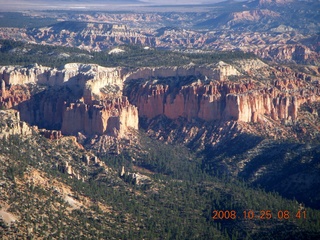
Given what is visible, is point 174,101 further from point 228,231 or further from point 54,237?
point 54,237

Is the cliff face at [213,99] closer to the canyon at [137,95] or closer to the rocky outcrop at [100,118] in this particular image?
the canyon at [137,95]

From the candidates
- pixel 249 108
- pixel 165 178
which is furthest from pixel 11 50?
pixel 165 178

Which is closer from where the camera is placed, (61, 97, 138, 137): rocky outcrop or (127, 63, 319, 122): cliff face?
(61, 97, 138, 137): rocky outcrop

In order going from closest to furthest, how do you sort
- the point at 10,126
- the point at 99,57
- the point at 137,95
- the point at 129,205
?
the point at 129,205 < the point at 10,126 < the point at 137,95 < the point at 99,57

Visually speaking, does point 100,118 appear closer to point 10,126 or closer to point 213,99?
point 213,99

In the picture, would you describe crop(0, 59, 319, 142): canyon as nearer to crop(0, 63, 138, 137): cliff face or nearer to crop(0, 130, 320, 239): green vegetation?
crop(0, 63, 138, 137): cliff face

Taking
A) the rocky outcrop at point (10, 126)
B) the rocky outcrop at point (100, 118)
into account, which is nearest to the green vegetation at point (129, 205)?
the rocky outcrop at point (10, 126)

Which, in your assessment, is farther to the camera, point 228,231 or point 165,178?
point 165,178

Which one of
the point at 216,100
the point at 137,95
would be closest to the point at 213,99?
the point at 216,100

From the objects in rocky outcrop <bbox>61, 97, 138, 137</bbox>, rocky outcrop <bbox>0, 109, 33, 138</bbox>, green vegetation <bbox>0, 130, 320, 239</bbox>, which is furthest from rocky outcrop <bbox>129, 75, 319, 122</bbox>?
rocky outcrop <bbox>0, 109, 33, 138</bbox>

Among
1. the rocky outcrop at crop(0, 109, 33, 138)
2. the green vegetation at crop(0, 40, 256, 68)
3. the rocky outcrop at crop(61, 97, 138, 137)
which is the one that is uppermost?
the rocky outcrop at crop(0, 109, 33, 138)

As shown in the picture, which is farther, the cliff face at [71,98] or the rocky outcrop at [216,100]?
the rocky outcrop at [216,100]
